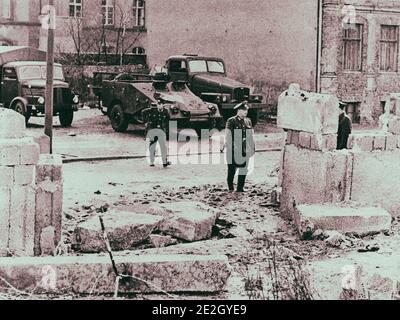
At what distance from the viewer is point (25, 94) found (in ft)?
75.5

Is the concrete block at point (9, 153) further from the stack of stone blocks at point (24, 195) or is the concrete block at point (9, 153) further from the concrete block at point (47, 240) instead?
the concrete block at point (47, 240)

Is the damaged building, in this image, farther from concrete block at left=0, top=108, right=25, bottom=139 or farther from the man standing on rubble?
concrete block at left=0, top=108, right=25, bottom=139

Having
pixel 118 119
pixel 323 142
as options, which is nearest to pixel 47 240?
pixel 323 142

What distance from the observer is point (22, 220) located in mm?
9188

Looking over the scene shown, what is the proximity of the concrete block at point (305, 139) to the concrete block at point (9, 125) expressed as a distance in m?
4.21

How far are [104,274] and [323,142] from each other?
4807 mm

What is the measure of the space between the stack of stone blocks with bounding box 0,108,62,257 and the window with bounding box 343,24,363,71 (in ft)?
61.1

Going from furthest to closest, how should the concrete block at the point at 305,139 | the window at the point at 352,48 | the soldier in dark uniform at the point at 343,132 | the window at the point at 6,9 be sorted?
the window at the point at 6,9 → the window at the point at 352,48 → the soldier in dark uniform at the point at 343,132 → the concrete block at the point at 305,139

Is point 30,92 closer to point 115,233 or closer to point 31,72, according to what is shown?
point 31,72

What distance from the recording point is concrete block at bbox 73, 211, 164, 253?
9.86 metres

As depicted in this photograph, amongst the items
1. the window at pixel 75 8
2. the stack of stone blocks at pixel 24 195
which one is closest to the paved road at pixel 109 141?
the stack of stone blocks at pixel 24 195

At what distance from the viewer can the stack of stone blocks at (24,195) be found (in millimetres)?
9023

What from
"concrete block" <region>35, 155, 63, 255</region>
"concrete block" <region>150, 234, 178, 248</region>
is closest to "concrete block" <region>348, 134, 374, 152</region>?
"concrete block" <region>150, 234, 178, 248</region>
